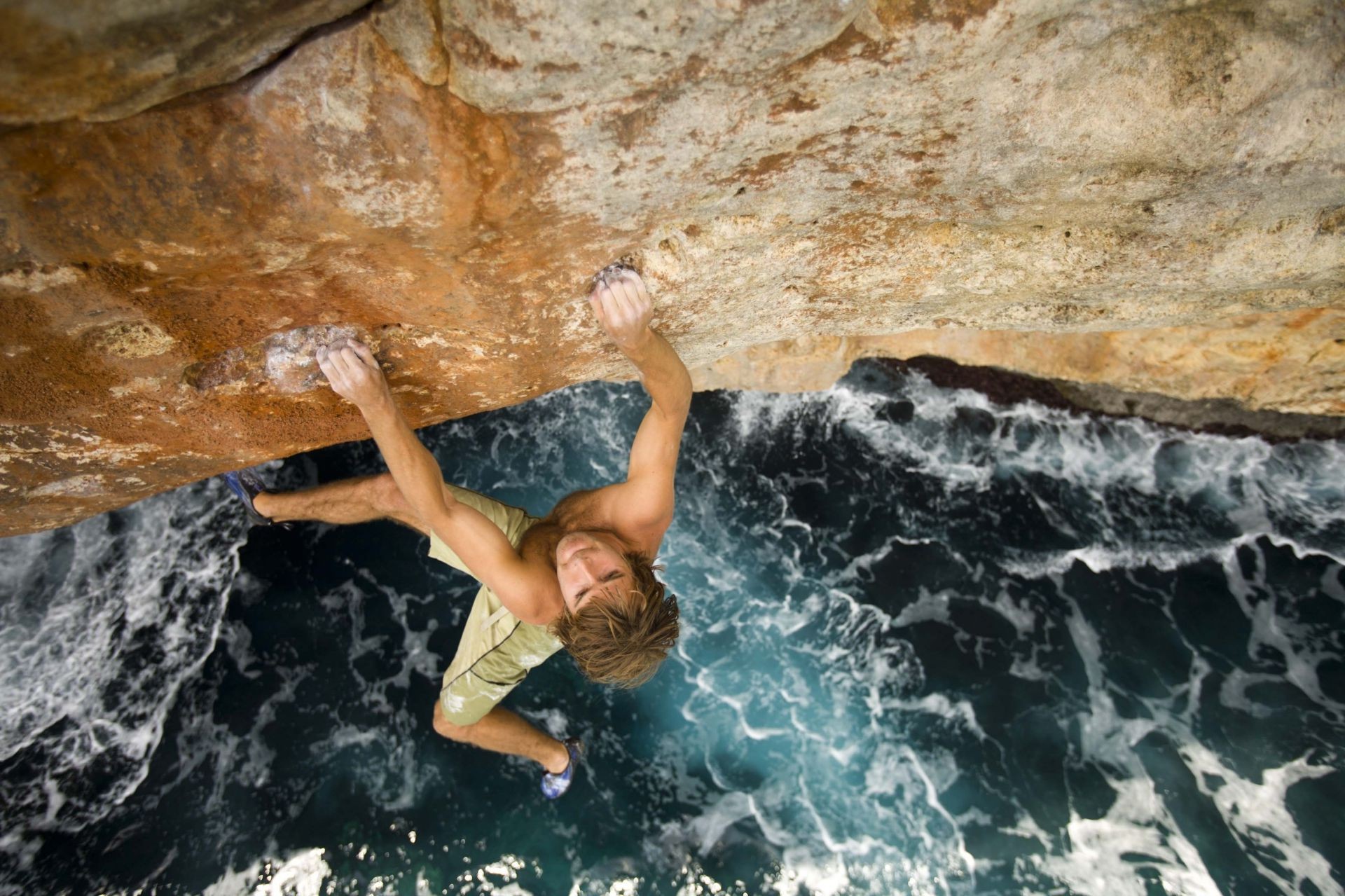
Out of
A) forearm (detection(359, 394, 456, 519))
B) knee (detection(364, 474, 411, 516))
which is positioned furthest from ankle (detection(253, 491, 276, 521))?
forearm (detection(359, 394, 456, 519))

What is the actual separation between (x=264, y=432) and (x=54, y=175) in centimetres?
130

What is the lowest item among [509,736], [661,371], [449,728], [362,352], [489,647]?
[509,736]

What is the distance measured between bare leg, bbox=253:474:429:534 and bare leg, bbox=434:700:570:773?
119cm

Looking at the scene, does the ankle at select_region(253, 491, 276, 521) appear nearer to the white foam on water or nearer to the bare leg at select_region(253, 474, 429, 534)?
the bare leg at select_region(253, 474, 429, 534)

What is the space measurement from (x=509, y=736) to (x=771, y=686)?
1758 mm

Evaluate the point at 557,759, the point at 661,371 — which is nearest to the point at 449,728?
the point at 557,759

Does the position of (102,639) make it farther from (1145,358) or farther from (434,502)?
(1145,358)

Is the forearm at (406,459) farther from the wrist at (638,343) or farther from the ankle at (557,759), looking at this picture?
the ankle at (557,759)

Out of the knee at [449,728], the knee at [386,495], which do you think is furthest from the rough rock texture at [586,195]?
the knee at [449,728]

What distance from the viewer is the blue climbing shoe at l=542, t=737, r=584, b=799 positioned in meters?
4.27

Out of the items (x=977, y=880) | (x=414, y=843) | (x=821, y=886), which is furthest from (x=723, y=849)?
(x=414, y=843)

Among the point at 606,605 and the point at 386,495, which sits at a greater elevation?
the point at 386,495

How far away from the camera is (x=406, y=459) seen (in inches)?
93.7

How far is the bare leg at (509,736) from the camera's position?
3.93 m
